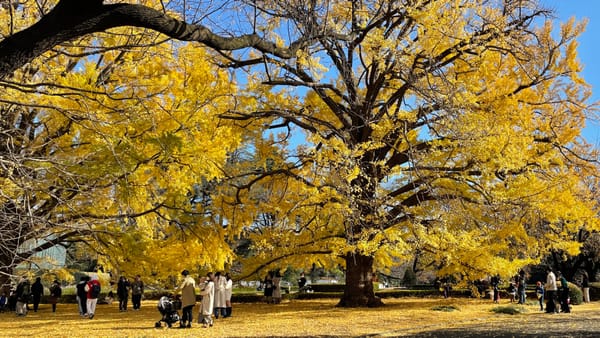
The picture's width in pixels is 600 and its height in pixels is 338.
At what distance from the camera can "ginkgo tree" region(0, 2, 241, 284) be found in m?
7.49

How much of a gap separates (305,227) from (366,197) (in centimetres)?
351

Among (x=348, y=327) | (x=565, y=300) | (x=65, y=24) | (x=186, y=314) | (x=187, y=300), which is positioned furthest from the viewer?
(x=565, y=300)

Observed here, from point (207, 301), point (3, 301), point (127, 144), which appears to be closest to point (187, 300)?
point (207, 301)

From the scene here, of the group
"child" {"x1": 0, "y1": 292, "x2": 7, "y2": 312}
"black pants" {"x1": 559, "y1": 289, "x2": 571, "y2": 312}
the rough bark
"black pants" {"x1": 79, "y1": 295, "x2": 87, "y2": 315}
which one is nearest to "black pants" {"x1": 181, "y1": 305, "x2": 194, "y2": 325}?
"black pants" {"x1": 79, "y1": 295, "x2": 87, "y2": 315}

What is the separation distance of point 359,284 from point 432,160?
17.4ft

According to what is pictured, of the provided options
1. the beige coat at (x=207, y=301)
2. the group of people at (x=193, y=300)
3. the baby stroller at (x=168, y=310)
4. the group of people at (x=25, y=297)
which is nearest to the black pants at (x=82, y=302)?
the group of people at (x=25, y=297)

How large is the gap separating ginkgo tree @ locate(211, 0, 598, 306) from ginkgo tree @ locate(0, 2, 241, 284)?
198 centimetres

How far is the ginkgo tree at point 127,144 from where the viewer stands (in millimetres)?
7488

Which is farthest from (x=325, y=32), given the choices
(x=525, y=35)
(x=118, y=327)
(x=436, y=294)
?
(x=436, y=294)

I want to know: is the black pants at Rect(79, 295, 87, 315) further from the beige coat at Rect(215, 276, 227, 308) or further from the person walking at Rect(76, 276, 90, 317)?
the beige coat at Rect(215, 276, 227, 308)

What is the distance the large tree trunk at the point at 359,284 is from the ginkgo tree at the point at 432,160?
4 centimetres

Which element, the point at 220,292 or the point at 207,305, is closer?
the point at 207,305

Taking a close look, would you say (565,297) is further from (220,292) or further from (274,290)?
(274,290)

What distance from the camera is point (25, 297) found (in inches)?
680
